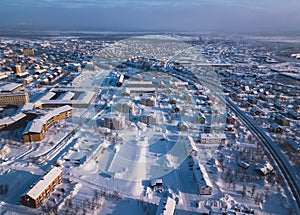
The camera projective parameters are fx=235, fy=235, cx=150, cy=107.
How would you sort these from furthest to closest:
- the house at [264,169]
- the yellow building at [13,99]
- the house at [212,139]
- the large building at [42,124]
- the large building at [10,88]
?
the large building at [10,88]
the yellow building at [13,99]
the house at [212,139]
the large building at [42,124]
the house at [264,169]

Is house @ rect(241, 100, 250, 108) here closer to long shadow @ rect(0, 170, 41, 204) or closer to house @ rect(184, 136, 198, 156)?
house @ rect(184, 136, 198, 156)

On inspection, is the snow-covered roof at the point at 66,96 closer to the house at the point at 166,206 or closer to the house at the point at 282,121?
the house at the point at 166,206

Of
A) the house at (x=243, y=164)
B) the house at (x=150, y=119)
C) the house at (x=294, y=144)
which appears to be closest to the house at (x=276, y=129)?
the house at (x=294, y=144)

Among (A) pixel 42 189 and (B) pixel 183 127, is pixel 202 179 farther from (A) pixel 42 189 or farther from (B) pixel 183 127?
(A) pixel 42 189

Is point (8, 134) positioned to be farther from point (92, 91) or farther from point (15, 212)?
point (92, 91)

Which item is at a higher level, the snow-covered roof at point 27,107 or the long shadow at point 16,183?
the snow-covered roof at point 27,107

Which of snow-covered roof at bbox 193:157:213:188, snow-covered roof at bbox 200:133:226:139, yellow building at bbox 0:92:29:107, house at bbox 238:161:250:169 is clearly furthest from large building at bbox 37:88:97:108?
house at bbox 238:161:250:169
